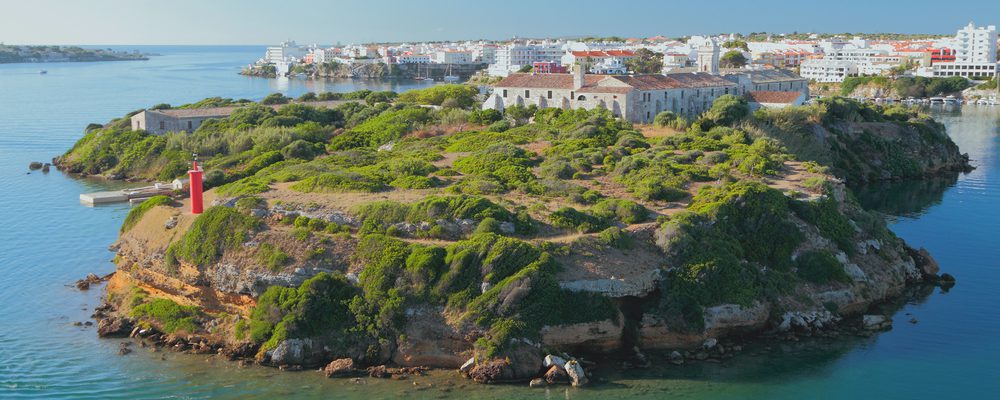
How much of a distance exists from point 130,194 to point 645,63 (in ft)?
306

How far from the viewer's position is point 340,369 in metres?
25.8

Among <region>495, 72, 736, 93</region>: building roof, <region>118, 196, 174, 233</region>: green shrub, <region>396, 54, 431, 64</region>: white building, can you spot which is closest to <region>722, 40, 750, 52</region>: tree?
<region>396, 54, 431, 64</region>: white building

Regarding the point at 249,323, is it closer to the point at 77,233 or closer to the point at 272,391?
the point at 272,391

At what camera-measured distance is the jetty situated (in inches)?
1989

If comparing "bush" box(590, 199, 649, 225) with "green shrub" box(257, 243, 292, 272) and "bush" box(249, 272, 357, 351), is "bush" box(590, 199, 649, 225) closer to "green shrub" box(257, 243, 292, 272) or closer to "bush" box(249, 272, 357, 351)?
"bush" box(249, 272, 357, 351)

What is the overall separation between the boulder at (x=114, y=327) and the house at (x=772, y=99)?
162ft

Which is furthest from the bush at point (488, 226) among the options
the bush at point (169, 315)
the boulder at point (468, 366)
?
the bush at point (169, 315)

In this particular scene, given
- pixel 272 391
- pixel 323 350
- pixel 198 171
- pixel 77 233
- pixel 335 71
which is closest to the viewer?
pixel 272 391

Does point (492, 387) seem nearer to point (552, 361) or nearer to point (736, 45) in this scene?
point (552, 361)

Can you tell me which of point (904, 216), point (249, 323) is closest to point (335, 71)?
point (904, 216)

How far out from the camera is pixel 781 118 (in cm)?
5944

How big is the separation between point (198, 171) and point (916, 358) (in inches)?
1027

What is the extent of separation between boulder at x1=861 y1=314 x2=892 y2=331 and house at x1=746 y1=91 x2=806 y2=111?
37.2m

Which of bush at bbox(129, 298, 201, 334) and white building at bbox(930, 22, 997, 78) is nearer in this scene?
bush at bbox(129, 298, 201, 334)
